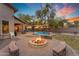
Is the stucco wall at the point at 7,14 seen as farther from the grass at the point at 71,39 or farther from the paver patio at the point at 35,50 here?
the grass at the point at 71,39

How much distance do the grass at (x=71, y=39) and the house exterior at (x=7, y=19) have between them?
20.5 inches

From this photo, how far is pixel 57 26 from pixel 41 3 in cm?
35

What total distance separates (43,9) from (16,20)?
37 centimetres

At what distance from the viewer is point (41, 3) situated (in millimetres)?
2387

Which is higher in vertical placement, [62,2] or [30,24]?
[62,2]

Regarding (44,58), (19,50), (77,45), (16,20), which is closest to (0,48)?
(19,50)

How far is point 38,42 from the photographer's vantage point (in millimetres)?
2404

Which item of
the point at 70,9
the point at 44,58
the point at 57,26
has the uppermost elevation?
the point at 70,9

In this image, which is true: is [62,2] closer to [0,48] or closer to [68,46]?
[68,46]

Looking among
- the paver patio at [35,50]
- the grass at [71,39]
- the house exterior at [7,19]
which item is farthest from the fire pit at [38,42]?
the house exterior at [7,19]

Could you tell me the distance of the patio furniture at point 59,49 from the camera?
235 cm

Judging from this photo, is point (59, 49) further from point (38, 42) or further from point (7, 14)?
point (7, 14)

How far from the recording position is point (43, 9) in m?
2.39

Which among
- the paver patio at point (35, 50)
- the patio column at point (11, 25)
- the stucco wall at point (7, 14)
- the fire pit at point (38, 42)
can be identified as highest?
the stucco wall at point (7, 14)
